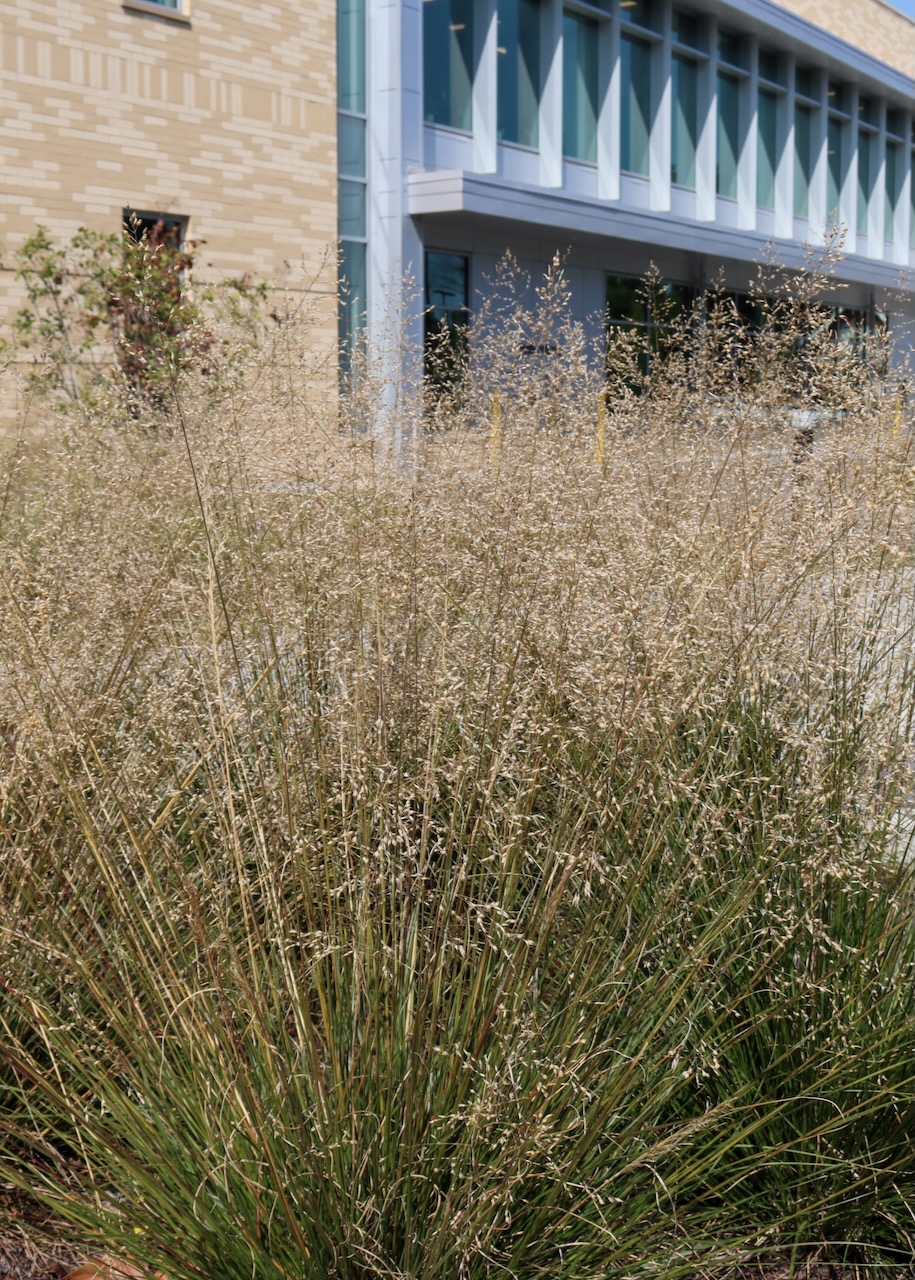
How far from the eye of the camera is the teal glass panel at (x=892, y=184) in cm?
3284

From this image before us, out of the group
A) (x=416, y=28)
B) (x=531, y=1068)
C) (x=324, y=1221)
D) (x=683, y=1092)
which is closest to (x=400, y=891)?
(x=531, y=1068)

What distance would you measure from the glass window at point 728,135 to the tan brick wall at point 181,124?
11.3 meters

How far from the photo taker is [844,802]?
261cm

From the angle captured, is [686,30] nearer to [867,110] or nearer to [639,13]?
[639,13]

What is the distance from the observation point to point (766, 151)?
27344 mm

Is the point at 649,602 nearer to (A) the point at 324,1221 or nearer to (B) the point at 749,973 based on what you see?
(B) the point at 749,973

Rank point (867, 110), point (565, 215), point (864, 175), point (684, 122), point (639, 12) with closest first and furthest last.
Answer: point (565, 215) < point (639, 12) < point (684, 122) < point (864, 175) < point (867, 110)

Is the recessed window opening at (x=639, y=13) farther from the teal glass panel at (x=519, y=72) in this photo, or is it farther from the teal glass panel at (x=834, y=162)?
the teal glass panel at (x=834, y=162)

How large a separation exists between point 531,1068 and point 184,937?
70cm

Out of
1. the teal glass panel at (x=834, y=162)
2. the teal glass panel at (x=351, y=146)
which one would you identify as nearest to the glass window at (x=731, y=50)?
the teal glass panel at (x=834, y=162)

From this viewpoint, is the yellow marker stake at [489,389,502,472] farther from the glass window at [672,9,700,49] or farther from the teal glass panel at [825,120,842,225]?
the teal glass panel at [825,120,842,225]

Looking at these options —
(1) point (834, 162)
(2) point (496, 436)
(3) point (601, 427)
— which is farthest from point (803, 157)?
(2) point (496, 436)

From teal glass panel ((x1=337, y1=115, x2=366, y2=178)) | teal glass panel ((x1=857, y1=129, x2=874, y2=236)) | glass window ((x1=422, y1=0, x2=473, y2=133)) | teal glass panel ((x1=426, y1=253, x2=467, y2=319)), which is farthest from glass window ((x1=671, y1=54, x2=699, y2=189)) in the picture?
teal glass panel ((x1=337, y1=115, x2=366, y2=178))

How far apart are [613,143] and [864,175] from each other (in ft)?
39.5
